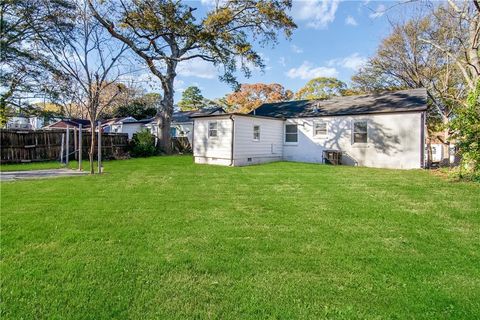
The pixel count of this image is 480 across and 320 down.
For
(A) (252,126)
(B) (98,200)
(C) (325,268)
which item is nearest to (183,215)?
(B) (98,200)

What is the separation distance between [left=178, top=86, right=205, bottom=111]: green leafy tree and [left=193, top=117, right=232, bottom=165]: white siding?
1270 inches

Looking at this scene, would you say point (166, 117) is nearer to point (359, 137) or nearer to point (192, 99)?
point (359, 137)

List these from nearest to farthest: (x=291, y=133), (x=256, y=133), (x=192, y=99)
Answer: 1. (x=256, y=133)
2. (x=291, y=133)
3. (x=192, y=99)

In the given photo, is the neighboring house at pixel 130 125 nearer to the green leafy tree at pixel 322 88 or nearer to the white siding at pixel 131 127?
the white siding at pixel 131 127

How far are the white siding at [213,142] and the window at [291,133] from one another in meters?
4.48

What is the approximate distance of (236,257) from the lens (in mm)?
3576

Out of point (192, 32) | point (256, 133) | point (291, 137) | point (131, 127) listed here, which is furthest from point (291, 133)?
point (131, 127)

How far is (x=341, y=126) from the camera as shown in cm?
1589

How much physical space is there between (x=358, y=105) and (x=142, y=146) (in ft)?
41.4

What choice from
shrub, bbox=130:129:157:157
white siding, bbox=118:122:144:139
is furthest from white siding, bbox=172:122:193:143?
shrub, bbox=130:129:157:157

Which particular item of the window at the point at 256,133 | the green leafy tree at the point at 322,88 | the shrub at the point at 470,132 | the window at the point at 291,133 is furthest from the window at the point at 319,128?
the green leafy tree at the point at 322,88

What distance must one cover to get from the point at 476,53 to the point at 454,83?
1082 cm

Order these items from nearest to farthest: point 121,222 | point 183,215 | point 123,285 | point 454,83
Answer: point 123,285, point 121,222, point 183,215, point 454,83

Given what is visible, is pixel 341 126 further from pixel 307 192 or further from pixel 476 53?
pixel 307 192
